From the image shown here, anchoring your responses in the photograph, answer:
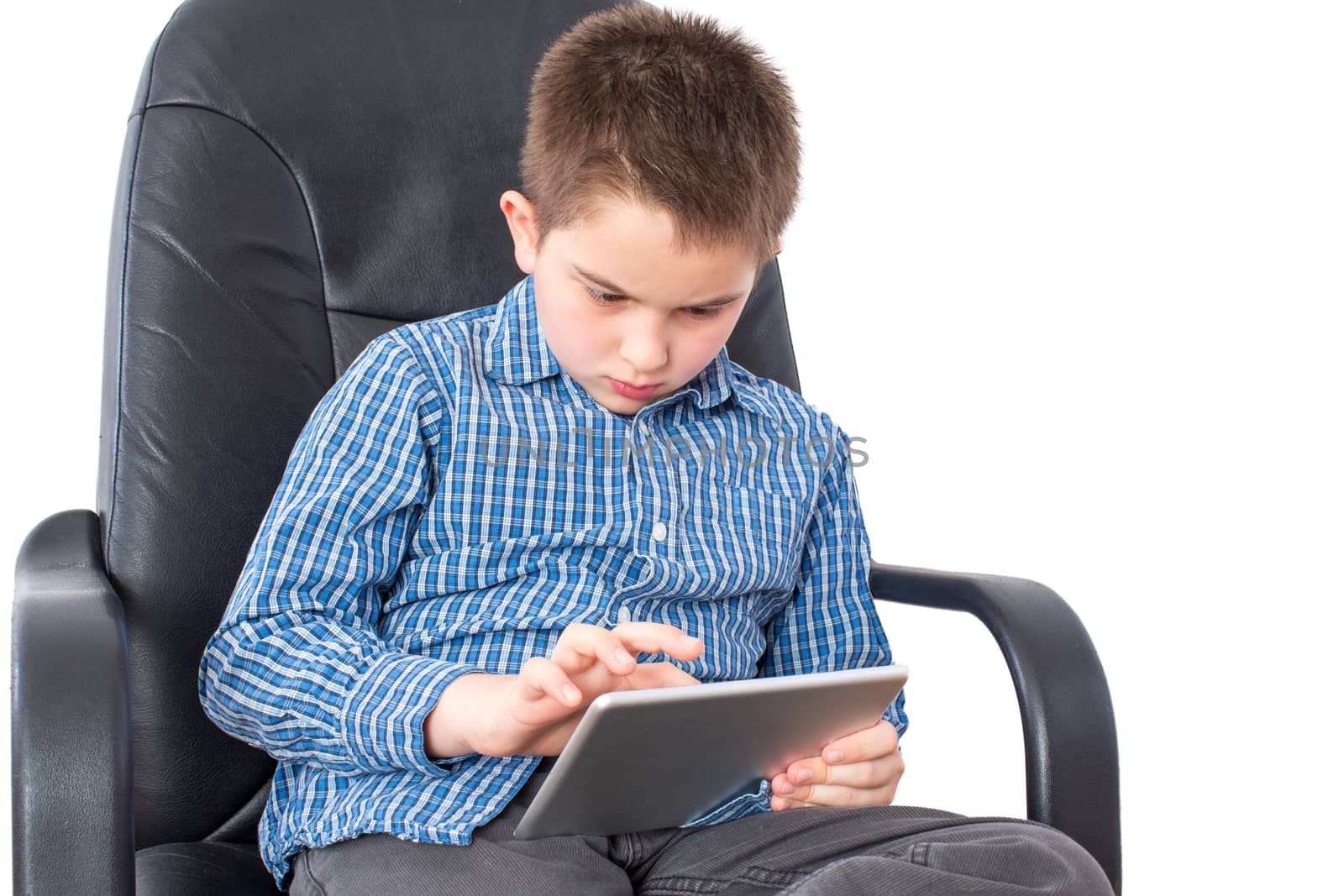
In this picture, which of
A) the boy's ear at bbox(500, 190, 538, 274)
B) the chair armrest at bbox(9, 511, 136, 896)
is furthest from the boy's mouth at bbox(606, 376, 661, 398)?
the chair armrest at bbox(9, 511, 136, 896)

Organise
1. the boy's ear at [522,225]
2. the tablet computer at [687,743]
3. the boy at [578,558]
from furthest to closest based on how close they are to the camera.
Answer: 1. the boy's ear at [522,225]
2. the boy at [578,558]
3. the tablet computer at [687,743]

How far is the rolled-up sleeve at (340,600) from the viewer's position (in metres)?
0.90

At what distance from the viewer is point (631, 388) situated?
106cm

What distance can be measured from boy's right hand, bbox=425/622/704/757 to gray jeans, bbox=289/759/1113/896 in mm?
68

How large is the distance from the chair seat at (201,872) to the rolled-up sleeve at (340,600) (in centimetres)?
9

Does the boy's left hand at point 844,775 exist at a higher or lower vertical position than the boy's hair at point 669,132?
lower

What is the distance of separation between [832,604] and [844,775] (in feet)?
0.83

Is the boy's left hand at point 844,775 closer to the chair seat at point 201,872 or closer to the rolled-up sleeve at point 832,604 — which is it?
the rolled-up sleeve at point 832,604

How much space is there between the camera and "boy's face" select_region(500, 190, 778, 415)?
0.97m

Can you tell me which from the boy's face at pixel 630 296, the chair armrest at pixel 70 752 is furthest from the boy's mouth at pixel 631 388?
the chair armrest at pixel 70 752

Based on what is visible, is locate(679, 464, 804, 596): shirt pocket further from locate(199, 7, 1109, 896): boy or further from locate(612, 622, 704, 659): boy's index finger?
locate(612, 622, 704, 659): boy's index finger

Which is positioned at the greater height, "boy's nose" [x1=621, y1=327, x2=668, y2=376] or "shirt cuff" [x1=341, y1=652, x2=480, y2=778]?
"boy's nose" [x1=621, y1=327, x2=668, y2=376]

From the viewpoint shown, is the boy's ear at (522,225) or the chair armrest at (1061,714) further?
the boy's ear at (522,225)

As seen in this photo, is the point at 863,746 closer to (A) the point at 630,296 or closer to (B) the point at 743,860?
(B) the point at 743,860
